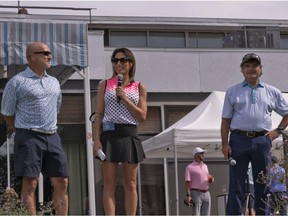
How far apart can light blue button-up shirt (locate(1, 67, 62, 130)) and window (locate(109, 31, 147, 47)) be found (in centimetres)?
1299

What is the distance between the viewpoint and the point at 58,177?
19.6 ft

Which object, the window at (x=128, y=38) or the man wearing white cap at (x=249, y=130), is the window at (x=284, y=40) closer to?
the window at (x=128, y=38)

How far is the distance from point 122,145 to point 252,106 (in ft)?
4.35

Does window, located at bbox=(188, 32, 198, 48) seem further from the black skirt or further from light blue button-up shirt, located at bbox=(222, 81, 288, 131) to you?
the black skirt

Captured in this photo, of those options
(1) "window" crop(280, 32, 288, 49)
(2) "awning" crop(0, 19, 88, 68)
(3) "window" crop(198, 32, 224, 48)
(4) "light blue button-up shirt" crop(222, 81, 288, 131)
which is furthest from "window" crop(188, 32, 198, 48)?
(4) "light blue button-up shirt" crop(222, 81, 288, 131)

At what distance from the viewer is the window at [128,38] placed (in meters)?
19.1

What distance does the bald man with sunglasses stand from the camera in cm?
587

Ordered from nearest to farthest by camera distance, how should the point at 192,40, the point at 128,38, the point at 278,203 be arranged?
1. the point at 278,203
2. the point at 128,38
3. the point at 192,40

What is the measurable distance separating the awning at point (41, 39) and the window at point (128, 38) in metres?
9.09

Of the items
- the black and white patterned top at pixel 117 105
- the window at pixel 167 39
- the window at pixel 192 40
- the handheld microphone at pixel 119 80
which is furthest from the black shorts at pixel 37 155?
the window at pixel 192 40

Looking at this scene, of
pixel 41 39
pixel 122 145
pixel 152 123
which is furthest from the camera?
pixel 152 123

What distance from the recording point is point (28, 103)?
19.6 ft

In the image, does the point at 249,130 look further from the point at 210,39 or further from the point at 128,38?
the point at 210,39

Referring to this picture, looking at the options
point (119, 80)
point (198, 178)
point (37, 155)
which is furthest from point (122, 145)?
point (198, 178)
